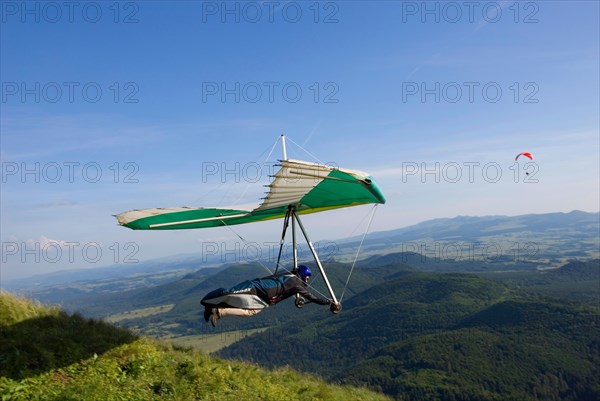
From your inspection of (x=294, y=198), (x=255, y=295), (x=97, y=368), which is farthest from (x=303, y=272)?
Result: (x=97, y=368)

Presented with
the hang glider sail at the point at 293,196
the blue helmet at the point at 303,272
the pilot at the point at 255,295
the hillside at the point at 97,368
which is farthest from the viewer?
the blue helmet at the point at 303,272

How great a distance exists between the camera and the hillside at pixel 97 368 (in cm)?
896

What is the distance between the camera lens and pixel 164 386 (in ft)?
35.4

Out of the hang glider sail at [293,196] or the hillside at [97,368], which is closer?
the hillside at [97,368]

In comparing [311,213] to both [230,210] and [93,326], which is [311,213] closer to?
[230,210]

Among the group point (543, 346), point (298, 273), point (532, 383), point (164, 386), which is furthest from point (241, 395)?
point (543, 346)

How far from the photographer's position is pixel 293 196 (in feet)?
39.2

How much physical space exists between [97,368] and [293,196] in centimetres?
672

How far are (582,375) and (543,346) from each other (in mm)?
25550

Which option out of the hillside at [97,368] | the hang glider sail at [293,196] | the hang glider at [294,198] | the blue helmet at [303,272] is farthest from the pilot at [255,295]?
the hillside at [97,368]

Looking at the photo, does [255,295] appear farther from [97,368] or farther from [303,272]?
[97,368]

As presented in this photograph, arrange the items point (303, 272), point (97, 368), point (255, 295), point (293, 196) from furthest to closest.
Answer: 1. point (303, 272)
2. point (293, 196)
3. point (255, 295)
4. point (97, 368)

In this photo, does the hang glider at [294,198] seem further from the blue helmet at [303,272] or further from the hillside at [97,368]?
the hillside at [97,368]

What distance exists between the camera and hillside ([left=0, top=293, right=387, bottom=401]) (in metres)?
8.96
